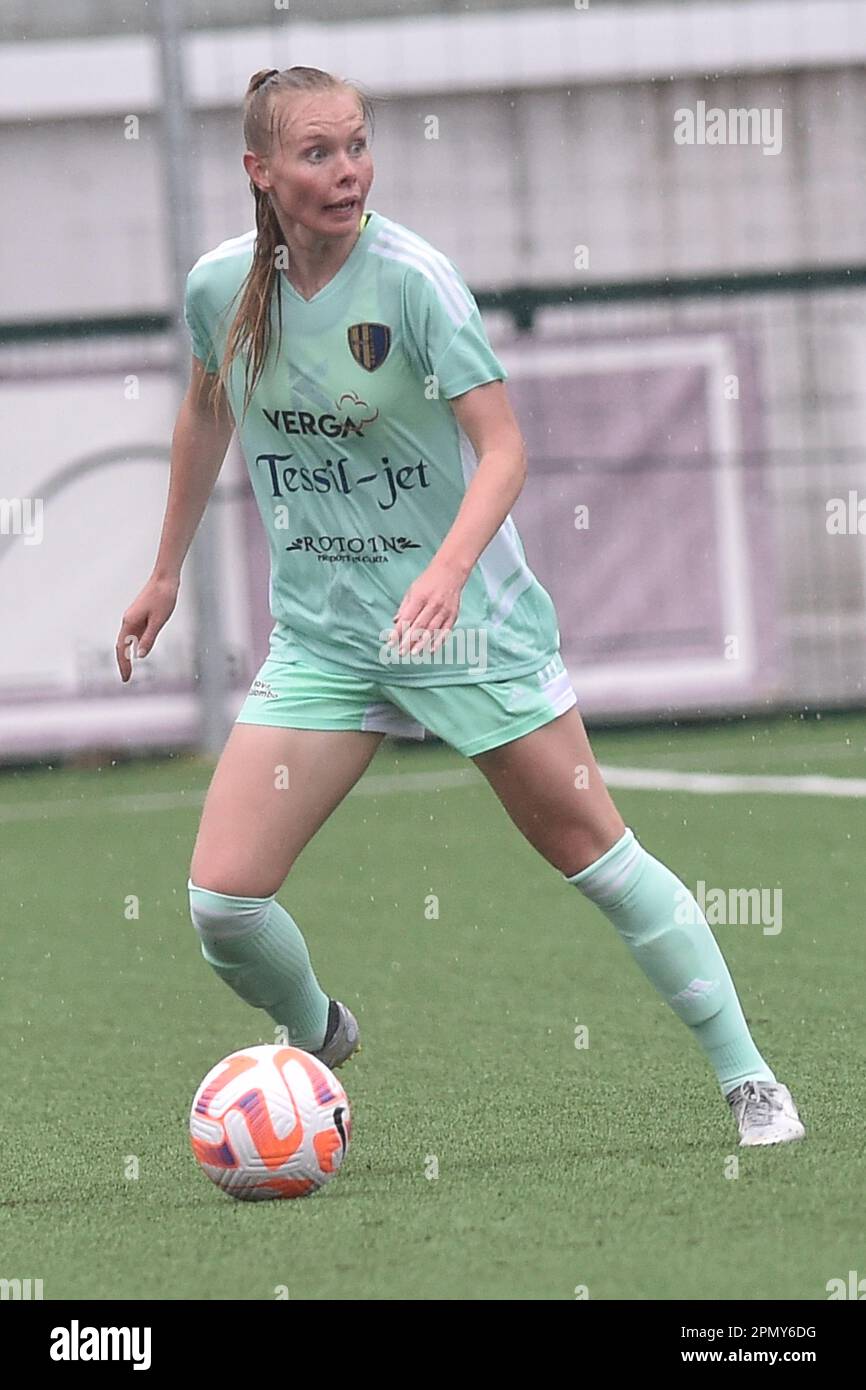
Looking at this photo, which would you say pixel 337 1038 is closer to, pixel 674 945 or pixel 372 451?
pixel 674 945

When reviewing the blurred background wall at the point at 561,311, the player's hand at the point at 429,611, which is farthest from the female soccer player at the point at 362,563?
the blurred background wall at the point at 561,311

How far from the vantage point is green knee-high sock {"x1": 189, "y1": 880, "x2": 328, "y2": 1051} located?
169 inches

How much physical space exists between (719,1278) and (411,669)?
1.29 meters

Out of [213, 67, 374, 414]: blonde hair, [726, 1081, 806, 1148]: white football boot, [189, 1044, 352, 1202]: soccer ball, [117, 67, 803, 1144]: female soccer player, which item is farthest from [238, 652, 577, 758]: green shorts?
[726, 1081, 806, 1148]: white football boot

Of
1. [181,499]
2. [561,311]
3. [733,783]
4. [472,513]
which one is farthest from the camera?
[561,311]

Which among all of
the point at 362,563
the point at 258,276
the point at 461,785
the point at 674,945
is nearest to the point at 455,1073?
the point at 674,945

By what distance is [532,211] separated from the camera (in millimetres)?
14617

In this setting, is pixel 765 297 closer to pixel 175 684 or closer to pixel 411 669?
pixel 175 684

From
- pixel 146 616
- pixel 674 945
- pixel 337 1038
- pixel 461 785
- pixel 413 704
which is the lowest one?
pixel 337 1038

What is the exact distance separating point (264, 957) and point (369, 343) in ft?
3.66

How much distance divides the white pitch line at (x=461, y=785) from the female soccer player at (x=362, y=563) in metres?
5.83

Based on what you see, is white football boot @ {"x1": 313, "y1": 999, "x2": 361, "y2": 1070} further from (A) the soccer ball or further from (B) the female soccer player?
(A) the soccer ball

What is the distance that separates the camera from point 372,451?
4.20m

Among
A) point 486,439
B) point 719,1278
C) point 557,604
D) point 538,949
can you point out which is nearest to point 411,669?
point 486,439
